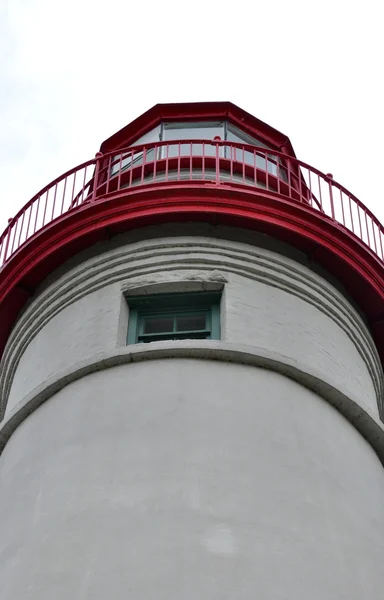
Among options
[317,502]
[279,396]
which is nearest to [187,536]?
[317,502]

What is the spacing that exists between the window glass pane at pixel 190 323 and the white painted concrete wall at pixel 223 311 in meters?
0.31

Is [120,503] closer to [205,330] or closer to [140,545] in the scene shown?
[140,545]

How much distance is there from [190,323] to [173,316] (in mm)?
226

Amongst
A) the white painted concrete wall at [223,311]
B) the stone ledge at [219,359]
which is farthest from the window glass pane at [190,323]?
the stone ledge at [219,359]

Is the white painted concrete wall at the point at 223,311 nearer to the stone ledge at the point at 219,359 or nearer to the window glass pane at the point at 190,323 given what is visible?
the stone ledge at the point at 219,359

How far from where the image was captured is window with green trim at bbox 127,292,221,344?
11086mm

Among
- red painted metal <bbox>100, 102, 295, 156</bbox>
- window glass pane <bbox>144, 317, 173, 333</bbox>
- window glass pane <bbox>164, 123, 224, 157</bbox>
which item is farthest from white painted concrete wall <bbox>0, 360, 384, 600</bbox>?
red painted metal <bbox>100, 102, 295, 156</bbox>

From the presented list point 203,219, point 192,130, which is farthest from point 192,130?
point 203,219

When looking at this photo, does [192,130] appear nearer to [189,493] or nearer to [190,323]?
[190,323]

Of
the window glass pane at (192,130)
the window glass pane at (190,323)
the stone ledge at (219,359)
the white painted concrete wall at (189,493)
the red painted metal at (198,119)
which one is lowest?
the white painted concrete wall at (189,493)

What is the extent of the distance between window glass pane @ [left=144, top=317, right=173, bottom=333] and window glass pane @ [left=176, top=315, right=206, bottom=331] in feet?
0.32

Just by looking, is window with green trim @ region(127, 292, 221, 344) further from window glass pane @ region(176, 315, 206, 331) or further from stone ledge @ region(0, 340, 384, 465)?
stone ledge @ region(0, 340, 384, 465)

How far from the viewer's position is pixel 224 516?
28.0 feet

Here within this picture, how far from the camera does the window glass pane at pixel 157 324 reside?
1128 cm
